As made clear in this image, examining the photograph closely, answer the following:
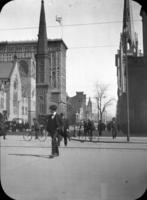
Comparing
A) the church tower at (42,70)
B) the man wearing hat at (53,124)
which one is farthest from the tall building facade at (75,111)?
the church tower at (42,70)

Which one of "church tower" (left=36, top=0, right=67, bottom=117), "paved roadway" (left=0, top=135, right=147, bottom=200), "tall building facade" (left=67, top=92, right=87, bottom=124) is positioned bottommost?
"paved roadway" (left=0, top=135, right=147, bottom=200)

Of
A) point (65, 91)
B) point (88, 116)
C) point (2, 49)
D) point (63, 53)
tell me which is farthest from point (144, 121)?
point (2, 49)

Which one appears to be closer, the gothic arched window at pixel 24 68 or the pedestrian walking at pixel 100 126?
the pedestrian walking at pixel 100 126

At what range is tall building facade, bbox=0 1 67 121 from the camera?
119 inches

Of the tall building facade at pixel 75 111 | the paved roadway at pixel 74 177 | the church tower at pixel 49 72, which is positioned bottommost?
the paved roadway at pixel 74 177

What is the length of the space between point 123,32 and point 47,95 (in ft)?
3.47

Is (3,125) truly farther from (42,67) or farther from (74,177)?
(74,177)

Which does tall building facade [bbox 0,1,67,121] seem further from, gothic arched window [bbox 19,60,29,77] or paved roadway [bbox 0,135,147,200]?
paved roadway [bbox 0,135,147,200]

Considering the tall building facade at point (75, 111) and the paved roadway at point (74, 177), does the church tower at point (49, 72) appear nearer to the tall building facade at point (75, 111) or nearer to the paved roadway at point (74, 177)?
the tall building facade at point (75, 111)

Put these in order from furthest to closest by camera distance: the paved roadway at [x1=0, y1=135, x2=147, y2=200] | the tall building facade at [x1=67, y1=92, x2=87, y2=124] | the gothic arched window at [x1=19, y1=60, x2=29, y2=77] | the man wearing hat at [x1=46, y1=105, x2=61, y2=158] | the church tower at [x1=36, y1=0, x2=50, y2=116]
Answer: the gothic arched window at [x1=19, y1=60, x2=29, y2=77] → the tall building facade at [x1=67, y1=92, x2=87, y2=124] → the man wearing hat at [x1=46, y1=105, x2=61, y2=158] → the church tower at [x1=36, y1=0, x2=50, y2=116] → the paved roadway at [x1=0, y1=135, x2=147, y2=200]

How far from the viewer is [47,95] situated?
115 inches

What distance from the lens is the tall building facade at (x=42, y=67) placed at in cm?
302

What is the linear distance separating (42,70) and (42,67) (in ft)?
0.13

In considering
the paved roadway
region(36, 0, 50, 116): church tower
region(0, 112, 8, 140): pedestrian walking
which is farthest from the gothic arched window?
the paved roadway
